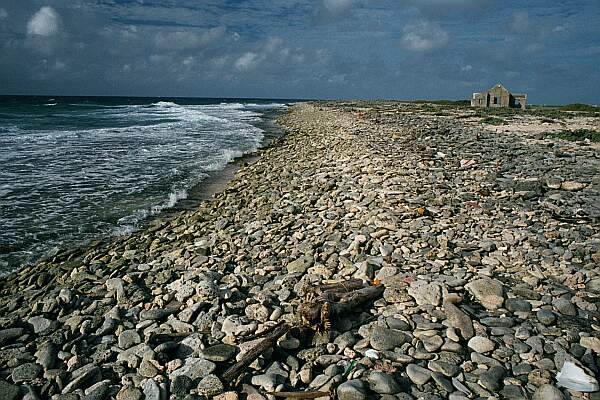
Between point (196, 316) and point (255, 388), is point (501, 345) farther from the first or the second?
point (196, 316)

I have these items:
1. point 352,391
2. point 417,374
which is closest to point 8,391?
point 352,391

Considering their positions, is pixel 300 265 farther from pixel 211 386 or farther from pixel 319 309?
pixel 211 386

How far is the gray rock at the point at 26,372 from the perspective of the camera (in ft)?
11.9

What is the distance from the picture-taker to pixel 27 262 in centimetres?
665

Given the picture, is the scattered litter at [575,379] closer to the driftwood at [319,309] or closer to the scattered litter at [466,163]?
the driftwood at [319,309]

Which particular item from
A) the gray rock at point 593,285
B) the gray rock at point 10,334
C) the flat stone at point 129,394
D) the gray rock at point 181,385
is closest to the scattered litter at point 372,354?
the gray rock at point 181,385

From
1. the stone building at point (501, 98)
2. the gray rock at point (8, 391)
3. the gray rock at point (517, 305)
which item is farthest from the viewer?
the stone building at point (501, 98)

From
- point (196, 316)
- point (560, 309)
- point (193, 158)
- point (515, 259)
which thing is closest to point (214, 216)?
point (196, 316)

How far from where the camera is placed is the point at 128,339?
13.5ft

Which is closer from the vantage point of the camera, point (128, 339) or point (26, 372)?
point (26, 372)

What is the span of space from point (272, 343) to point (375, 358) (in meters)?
0.94

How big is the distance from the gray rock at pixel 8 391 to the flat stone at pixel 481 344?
3.98 meters

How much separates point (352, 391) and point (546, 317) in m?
2.17

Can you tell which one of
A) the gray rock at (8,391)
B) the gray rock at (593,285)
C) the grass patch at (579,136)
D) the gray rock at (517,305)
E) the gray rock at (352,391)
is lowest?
the gray rock at (8,391)
